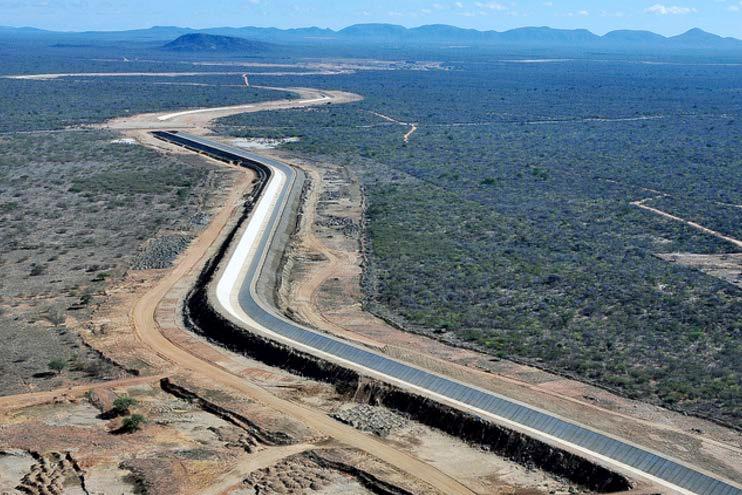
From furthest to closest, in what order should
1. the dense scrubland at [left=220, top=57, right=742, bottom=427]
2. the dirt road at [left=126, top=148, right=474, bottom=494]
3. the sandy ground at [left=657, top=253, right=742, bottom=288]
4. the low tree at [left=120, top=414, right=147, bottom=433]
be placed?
the sandy ground at [left=657, top=253, right=742, bottom=288] < the dense scrubland at [left=220, top=57, right=742, bottom=427] < the low tree at [left=120, top=414, right=147, bottom=433] < the dirt road at [left=126, top=148, right=474, bottom=494]

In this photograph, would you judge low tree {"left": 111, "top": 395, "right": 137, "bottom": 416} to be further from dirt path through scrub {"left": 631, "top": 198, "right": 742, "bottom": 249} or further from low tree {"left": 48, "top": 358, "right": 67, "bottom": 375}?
dirt path through scrub {"left": 631, "top": 198, "right": 742, "bottom": 249}

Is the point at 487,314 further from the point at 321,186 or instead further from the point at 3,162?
the point at 3,162

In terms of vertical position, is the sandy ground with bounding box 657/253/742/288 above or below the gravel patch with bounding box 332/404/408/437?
below

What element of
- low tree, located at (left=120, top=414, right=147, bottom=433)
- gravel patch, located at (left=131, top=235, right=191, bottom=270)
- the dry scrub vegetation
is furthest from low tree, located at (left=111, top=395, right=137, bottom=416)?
gravel patch, located at (left=131, top=235, right=191, bottom=270)

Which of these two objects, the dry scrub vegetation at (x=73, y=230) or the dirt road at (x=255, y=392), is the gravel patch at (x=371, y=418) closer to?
the dirt road at (x=255, y=392)

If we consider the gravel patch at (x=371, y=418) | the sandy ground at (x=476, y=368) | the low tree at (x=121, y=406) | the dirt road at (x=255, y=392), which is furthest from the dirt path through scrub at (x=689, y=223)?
the low tree at (x=121, y=406)

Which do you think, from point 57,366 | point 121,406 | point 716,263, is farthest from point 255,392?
point 716,263
